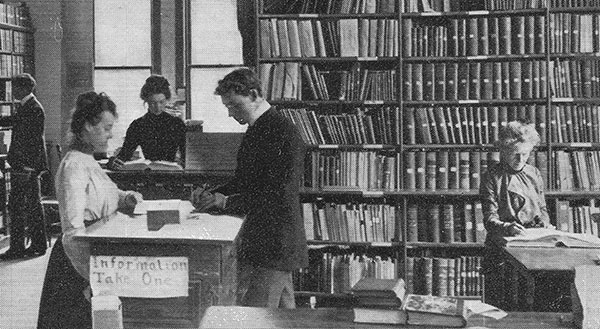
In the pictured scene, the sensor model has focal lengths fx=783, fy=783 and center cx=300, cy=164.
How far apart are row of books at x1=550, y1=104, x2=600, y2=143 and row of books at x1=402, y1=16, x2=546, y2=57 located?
0.44 metres

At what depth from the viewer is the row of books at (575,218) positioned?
531 cm

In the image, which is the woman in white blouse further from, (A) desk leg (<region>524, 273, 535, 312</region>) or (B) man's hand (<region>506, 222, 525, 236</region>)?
(B) man's hand (<region>506, 222, 525, 236</region>)

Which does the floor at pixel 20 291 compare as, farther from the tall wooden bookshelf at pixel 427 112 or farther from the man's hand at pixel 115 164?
the tall wooden bookshelf at pixel 427 112

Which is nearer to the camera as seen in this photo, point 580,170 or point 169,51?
point 580,170

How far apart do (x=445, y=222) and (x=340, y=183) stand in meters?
0.77

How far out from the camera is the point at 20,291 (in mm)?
5945

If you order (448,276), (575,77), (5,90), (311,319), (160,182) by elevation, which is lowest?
(448,276)

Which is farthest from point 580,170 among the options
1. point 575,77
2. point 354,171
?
point 354,171

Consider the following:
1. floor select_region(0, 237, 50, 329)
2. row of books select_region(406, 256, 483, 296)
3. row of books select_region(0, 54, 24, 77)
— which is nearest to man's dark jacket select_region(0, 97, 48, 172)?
floor select_region(0, 237, 50, 329)

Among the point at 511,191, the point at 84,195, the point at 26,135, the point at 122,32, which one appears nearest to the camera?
the point at 84,195

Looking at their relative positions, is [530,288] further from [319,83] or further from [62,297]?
[319,83]

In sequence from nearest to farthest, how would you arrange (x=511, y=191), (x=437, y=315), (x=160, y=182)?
(x=437, y=315) → (x=511, y=191) → (x=160, y=182)

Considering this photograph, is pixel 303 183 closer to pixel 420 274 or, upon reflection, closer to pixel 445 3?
pixel 420 274

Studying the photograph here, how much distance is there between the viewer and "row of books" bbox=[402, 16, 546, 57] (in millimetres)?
5332
